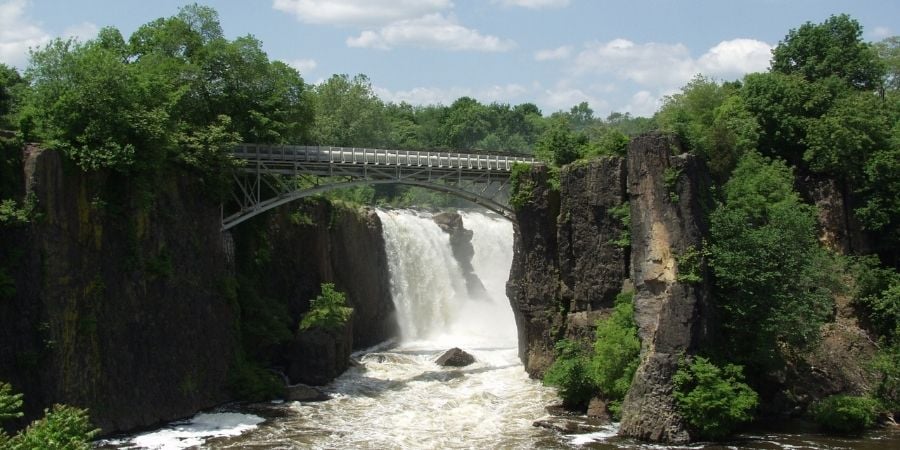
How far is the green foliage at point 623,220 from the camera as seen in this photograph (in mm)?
35500

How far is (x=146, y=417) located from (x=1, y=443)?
51.2ft

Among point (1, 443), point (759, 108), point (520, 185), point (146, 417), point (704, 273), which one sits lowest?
point (146, 417)

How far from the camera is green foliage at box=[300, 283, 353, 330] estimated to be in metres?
41.5

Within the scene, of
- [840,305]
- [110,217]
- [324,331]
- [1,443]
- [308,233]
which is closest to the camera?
[1,443]

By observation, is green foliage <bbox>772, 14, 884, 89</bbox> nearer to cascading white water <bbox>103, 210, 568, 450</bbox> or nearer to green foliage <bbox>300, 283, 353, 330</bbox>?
cascading white water <bbox>103, 210, 568, 450</bbox>

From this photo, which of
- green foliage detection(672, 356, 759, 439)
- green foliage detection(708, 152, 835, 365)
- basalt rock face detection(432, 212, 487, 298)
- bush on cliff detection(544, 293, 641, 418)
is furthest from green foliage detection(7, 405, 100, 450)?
basalt rock face detection(432, 212, 487, 298)

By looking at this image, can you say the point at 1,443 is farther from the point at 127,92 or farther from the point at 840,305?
the point at 840,305

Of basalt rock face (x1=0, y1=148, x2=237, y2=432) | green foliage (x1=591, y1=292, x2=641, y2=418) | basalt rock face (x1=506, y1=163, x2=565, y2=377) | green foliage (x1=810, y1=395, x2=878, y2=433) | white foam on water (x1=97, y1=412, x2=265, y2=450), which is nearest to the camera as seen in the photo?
basalt rock face (x1=0, y1=148, x2=237, y2=432)

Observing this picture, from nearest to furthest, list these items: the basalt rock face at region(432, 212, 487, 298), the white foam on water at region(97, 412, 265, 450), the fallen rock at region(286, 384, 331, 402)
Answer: the white foam on water at region(97, 412, 265, 450), the fallen rock at region(286, 384, 331, 402), the basalt rock face at region(432, 212, 487, 298)

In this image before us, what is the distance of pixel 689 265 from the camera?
105ft

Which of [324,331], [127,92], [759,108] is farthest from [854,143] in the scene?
[127,92]

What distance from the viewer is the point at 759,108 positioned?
4247 cm

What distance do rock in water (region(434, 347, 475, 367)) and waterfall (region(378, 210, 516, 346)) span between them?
706 centimetres

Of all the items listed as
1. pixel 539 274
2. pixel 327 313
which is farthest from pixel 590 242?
pixel 327 313
